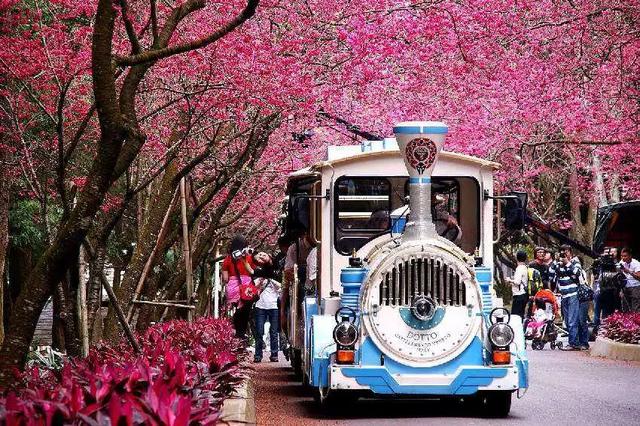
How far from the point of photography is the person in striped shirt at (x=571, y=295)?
933 inches

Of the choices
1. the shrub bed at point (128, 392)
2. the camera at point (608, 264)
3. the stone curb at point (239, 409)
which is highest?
the camera at point (608, 264)

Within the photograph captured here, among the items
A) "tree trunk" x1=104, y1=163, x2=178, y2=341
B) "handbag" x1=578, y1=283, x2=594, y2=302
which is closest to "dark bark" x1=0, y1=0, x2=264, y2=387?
"tree trunk" x1=104, y1=163, x2=178, y2=341

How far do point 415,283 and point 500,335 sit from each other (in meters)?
0.92

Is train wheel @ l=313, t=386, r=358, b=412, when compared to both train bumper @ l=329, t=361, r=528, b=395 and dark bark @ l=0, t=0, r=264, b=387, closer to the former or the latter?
train bumper @ l=329, t=361, r=528, b=395

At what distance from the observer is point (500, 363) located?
12.5 metres

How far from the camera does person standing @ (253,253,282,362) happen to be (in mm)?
21609

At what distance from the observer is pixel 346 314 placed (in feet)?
41.7

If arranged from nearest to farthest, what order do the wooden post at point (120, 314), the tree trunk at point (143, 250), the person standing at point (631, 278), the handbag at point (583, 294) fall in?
the wooden post at point (120, 314), the tree trunk at point (143, 250), the handbag at point (583, 294), the person standing at point (631, 278)

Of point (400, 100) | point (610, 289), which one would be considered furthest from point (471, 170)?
point (610, 289)

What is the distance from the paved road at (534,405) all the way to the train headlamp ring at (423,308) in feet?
3.20

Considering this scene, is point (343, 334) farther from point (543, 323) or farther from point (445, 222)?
point (543, 323)

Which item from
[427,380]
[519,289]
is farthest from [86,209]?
[519,289]

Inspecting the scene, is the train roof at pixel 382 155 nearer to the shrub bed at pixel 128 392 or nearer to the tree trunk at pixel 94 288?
the tree trunk at pixel 94 288

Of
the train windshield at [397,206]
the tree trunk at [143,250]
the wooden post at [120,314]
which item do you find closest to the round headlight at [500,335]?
the train windshield at [397,206]
